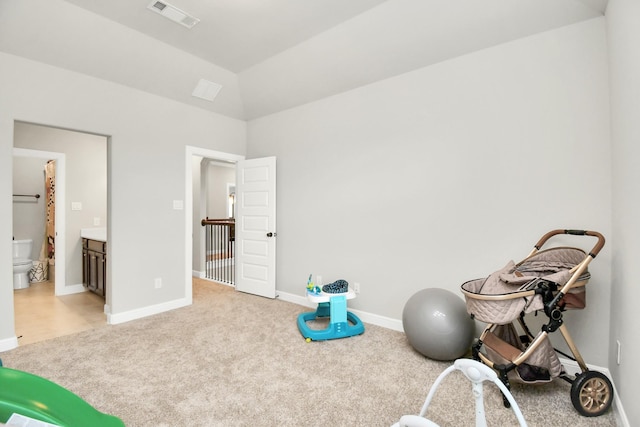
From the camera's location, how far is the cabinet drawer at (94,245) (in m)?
4.08

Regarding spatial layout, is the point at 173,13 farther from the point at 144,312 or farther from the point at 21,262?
the point at 21,262

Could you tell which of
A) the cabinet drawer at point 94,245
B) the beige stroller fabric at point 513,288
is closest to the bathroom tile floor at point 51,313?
the cabinet drawer at point 94,245

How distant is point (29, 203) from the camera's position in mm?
5215

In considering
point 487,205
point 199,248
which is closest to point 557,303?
point 487,205

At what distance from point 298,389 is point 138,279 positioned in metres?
2.52

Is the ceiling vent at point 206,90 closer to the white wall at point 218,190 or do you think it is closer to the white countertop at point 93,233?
the white countertop at point 93,233

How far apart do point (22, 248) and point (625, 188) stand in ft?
23.9

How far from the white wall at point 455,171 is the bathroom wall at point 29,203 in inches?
180

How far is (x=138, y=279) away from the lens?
A: 3615 mm

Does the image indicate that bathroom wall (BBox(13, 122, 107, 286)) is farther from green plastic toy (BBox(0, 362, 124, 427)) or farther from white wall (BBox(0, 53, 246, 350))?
green plastic toy (BBox(0, 362, 124, 427))

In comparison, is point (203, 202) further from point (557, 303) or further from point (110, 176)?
point (557, 303)

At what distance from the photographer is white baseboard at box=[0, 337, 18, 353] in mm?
2695

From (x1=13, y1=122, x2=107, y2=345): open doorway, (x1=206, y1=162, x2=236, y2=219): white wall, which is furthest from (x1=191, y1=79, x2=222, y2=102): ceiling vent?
(x1=206, y1=162, x2=236, y2=219): white wall

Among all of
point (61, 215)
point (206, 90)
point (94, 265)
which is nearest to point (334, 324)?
point (206, 90)
